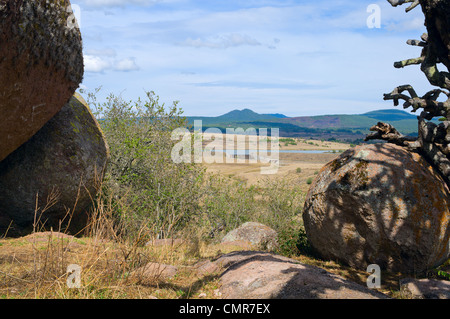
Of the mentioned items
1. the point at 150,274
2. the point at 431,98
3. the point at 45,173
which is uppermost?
the point at 431,98

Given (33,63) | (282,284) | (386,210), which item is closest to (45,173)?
(33,63)

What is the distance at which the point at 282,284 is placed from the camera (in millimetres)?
5648

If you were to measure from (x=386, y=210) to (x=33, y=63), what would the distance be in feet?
29.3

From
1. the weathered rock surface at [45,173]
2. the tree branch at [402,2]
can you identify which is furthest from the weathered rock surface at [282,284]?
the tree branch at [402,2]

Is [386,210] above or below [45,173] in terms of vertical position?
below

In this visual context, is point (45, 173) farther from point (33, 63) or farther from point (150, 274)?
point (150, 274)

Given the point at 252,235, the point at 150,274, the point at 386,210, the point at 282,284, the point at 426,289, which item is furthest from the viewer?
the point at 252,235

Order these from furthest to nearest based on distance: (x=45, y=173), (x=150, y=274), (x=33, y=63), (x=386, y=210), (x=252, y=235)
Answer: (x=252, y=235)
(x=45, y=173)
(x=33, y=63)
(x=386, y=210)
(x=150, y=274)

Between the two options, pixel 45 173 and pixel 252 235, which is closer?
pixel 45 173

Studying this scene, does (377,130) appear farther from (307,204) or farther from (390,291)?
(390,291)

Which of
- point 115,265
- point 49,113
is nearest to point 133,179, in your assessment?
point 49,113
